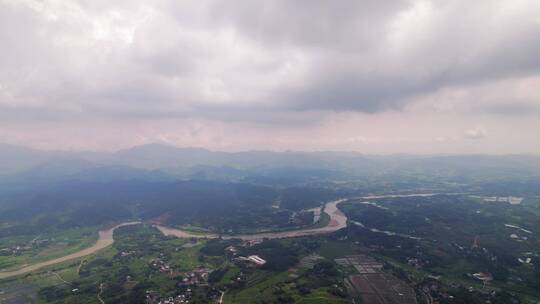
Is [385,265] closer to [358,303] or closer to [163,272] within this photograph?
[358,303]

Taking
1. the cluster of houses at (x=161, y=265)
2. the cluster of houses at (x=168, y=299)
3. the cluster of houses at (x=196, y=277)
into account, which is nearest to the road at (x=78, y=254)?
the cluster of houses at (x=161, y=265)

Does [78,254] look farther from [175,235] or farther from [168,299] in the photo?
[168,299]

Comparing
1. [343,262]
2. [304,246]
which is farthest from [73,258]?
[343,262]

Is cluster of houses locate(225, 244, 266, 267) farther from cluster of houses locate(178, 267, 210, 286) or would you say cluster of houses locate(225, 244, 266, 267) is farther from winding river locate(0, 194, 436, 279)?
winding river locate(0, 194, 436, 279)

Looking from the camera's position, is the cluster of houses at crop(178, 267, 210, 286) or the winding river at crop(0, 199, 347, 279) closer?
the cluster of houses at crop(178, 267, 210, 286)

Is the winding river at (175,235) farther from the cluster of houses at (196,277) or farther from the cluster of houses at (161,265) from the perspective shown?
the cluster of houses at (196,277)

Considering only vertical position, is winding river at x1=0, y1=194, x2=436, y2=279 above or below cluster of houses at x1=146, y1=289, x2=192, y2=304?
below

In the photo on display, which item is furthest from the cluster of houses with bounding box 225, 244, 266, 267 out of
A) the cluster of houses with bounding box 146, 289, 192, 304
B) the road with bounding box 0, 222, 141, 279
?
the road with bounding box 0, 222, 141, 279

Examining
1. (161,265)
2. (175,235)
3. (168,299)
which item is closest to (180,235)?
(175,235)

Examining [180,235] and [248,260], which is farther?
[180,235]

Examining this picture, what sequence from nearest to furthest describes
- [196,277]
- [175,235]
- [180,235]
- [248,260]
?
[196,277] → [248,260] → [175,235] → [180,235]

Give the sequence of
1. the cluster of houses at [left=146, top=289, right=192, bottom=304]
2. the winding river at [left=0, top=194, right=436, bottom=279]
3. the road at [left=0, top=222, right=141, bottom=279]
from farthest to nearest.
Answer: the winding river at [left=0, top=194, right=436, bottom=279] → the road at [left=0, top=222, right=141, bottom=279] → the cluster of houses at [left=146, top=289, right=192, bottom=304]

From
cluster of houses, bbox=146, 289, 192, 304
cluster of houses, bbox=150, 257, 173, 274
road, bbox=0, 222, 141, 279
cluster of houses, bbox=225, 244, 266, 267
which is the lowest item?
road, bbox=0, 222, 141, 279
